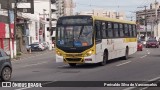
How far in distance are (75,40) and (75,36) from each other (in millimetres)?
239

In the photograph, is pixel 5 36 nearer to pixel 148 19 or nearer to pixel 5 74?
pixel 5 74

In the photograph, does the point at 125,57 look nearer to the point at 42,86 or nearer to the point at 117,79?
the point at 117,79

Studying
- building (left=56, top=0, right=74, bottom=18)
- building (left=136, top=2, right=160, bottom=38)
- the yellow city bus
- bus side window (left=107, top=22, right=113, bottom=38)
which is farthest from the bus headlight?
building (left=56, top=0, right=74, bottom=18)

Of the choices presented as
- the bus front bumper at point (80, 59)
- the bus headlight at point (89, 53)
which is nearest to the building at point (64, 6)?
the bus front bumper at point (80, 59)

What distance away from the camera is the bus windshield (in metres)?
23.2

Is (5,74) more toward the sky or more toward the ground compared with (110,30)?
more toward the ground

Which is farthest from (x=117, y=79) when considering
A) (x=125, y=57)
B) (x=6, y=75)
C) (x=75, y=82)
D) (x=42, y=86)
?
(x=125, y=57)

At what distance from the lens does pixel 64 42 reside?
23562 mm

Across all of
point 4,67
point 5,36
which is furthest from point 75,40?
point 5,36

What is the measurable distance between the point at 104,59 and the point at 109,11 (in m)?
91.1

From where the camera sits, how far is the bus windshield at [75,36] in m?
23.2

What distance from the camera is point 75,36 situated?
2334 centimetres

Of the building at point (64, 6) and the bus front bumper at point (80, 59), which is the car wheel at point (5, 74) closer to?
the bus front bumper at point (80, 59)

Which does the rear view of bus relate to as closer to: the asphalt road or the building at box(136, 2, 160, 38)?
the asphalt road
